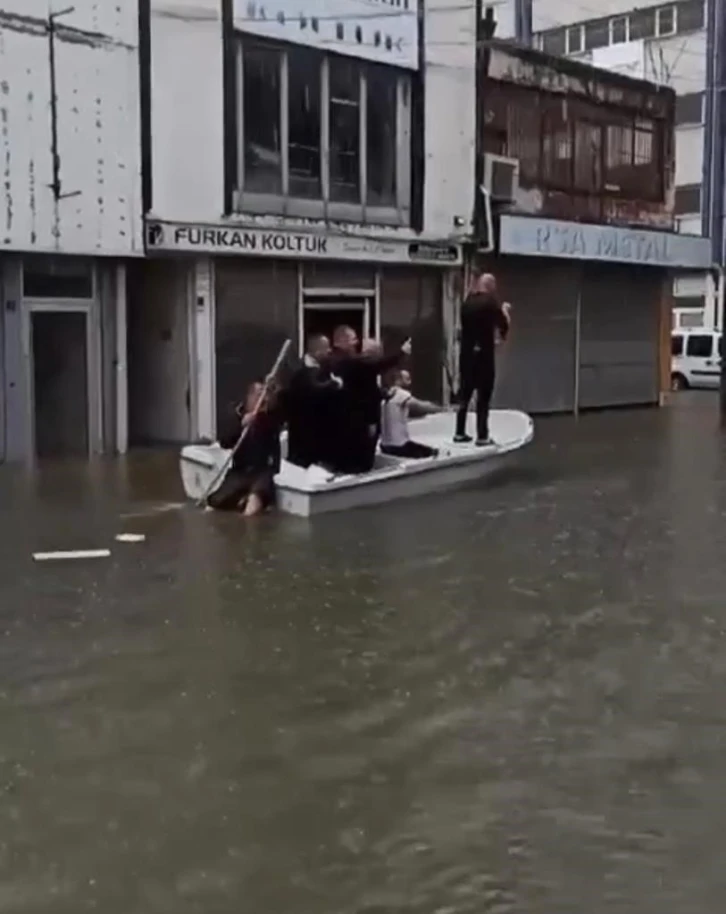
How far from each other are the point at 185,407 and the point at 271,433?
725cm

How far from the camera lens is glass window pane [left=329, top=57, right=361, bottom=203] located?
21000 millimetres

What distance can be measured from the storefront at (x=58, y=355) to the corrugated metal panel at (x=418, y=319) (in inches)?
210

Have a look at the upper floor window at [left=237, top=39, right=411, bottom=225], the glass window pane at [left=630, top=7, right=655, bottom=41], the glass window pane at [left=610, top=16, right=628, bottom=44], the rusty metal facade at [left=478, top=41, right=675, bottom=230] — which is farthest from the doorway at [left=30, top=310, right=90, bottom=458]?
the glass window pane at [left=610, top=16, right=628, bottom=44]

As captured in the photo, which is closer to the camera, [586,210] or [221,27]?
[221,27]

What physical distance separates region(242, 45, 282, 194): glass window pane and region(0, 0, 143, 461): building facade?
6.45ft

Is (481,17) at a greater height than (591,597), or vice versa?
(481,17)

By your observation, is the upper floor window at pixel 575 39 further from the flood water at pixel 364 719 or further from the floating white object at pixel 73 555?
the floating white object at pixel 73 555

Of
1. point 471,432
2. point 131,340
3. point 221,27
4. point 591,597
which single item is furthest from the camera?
point 131,340

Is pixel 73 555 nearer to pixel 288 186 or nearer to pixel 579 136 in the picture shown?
pixel 288 186

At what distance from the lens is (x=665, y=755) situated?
6098 millimetres

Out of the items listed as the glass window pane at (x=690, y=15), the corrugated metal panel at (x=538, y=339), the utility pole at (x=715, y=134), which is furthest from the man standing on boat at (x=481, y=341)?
the glass window pane at (x=690, y=15)

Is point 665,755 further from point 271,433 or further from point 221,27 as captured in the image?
point 221,27

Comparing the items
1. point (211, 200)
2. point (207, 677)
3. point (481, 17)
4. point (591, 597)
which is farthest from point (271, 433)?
point (481, 17)

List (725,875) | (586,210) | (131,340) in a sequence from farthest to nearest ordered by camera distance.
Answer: (586,210)
(131,340)
(725,875)
